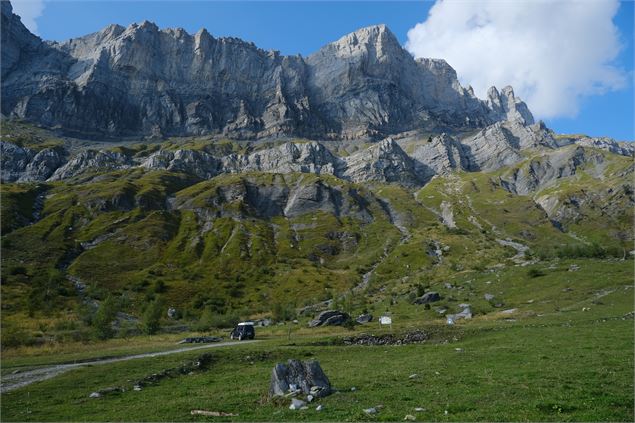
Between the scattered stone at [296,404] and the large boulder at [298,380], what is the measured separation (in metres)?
1.10

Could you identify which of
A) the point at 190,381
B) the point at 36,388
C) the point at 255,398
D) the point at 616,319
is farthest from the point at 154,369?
the point at 616,319

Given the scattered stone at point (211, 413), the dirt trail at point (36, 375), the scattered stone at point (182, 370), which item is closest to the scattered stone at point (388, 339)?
the scattered stone at point (182, 370)

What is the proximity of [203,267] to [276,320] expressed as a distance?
98.3 m

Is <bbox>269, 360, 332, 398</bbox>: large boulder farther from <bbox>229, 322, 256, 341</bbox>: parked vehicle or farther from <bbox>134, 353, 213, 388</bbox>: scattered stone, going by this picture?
<bbox>229, 322, 256, 341</bbox>: parked vehicle

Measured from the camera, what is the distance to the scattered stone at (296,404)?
23.3 m

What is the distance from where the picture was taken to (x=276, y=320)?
10169 centimetres

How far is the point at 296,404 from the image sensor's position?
23578 millimetres

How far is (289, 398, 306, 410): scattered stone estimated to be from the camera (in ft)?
76.4

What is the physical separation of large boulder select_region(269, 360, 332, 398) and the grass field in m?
0.85

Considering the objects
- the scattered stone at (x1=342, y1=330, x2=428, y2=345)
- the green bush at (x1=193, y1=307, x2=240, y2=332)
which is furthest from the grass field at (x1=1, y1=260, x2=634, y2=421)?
the green bush at (x1=193, y1=307, x2=240, y2=332)

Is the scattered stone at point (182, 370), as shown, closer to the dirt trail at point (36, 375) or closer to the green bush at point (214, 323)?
the dirt trail at point (36, 375)

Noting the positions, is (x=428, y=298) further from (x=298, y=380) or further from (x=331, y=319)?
(x=298, y=380)

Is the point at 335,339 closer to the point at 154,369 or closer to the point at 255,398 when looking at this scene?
the point at 154,369

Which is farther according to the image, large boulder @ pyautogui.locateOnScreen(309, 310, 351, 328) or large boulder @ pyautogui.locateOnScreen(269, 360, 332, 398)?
large boulder @ pyautogui.locateOnScreen(309, 310, 351, 328)
